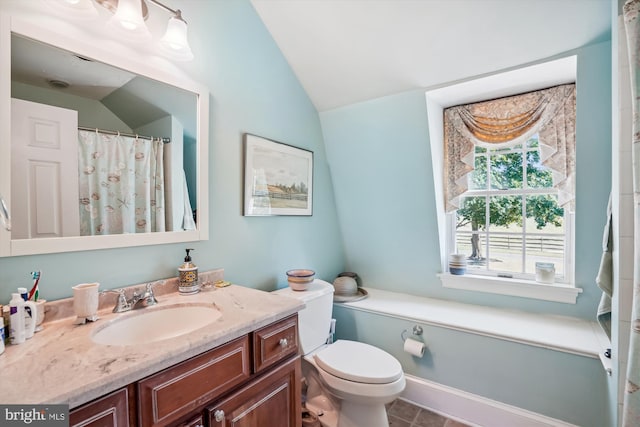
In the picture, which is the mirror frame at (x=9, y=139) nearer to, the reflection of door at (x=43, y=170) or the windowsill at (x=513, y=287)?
the reflection of door at (x=43, y=170)

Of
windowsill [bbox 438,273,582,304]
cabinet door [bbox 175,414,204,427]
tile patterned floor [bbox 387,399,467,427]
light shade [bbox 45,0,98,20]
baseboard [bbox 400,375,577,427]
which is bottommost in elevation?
tile patterned floor [bbox 387,399,467,427]

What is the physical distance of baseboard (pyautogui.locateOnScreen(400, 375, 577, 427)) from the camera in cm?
170

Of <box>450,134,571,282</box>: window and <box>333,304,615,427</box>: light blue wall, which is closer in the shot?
<box>333,304,615,427</box>: light blue wall

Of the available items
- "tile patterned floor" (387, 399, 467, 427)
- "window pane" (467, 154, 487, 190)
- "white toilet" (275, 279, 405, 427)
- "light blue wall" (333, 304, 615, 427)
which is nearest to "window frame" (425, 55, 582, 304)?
"window pane" (467, 154, 487, 190)

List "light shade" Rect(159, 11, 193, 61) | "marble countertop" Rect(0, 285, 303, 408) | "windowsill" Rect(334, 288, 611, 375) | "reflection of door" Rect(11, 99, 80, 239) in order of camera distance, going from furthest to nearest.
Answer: "windowsill" Rect(334, 288, 611, 375) → "light shade" Rect(159, 11, 193, 61) → "reflection of door" Rect(11, 99, 80, 239) → "marble countertop" Rect(0, 285, 303, 408)

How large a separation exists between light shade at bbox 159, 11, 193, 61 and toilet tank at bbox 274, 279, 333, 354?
137 centimetres

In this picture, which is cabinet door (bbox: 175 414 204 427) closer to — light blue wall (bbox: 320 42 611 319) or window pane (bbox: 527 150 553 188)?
light blue wall (bbox: 320 42 611 319)

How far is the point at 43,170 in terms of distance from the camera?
108 cm

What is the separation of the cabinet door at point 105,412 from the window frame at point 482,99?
2.08m

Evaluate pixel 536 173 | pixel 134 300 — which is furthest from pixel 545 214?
pixel 134 300

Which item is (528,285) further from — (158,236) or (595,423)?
(158,236)

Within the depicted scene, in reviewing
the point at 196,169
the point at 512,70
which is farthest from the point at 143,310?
the point at 512,70

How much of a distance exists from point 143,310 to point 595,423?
226 cm

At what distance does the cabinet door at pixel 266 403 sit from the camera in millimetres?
990
